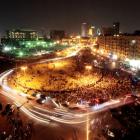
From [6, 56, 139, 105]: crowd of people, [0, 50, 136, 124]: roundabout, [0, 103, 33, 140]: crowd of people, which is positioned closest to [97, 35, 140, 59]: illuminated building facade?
[0, 50, 136, 124]: roundabout

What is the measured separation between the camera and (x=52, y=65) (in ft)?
208

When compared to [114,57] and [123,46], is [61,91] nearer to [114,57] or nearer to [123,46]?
[114,57]

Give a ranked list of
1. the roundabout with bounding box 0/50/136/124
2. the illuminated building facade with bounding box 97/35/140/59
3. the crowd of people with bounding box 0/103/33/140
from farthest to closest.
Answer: the illuminated building facade with bounding box 97/35/140/59
the roundabout with bounding box 0/50/136/124
the crowd of people with bounding box 0/103/33/140

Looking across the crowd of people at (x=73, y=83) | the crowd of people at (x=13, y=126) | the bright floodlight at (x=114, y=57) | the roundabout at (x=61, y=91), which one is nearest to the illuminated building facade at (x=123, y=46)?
the bright floodlight at (x=114, y=57)

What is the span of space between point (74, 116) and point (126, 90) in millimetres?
15224

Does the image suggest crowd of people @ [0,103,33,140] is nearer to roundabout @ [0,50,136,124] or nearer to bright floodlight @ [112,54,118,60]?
roundabout @ [0,50,136,124]

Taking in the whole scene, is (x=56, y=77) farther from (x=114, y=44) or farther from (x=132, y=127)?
(x=114, y=44)

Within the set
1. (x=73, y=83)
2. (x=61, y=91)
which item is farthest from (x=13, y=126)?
(x=73, y=83)

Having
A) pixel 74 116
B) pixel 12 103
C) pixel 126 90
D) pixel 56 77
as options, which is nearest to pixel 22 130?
pixel 74 116

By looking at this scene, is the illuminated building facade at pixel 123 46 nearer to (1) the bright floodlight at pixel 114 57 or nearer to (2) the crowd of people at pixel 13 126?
(1) the bright floodlight at pixel 114 57

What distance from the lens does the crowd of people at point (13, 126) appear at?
69.1 ft

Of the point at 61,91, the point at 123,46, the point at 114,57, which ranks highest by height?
the point at 123,46

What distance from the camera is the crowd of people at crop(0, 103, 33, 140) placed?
21.1 metres

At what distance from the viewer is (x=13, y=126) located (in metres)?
23.0
